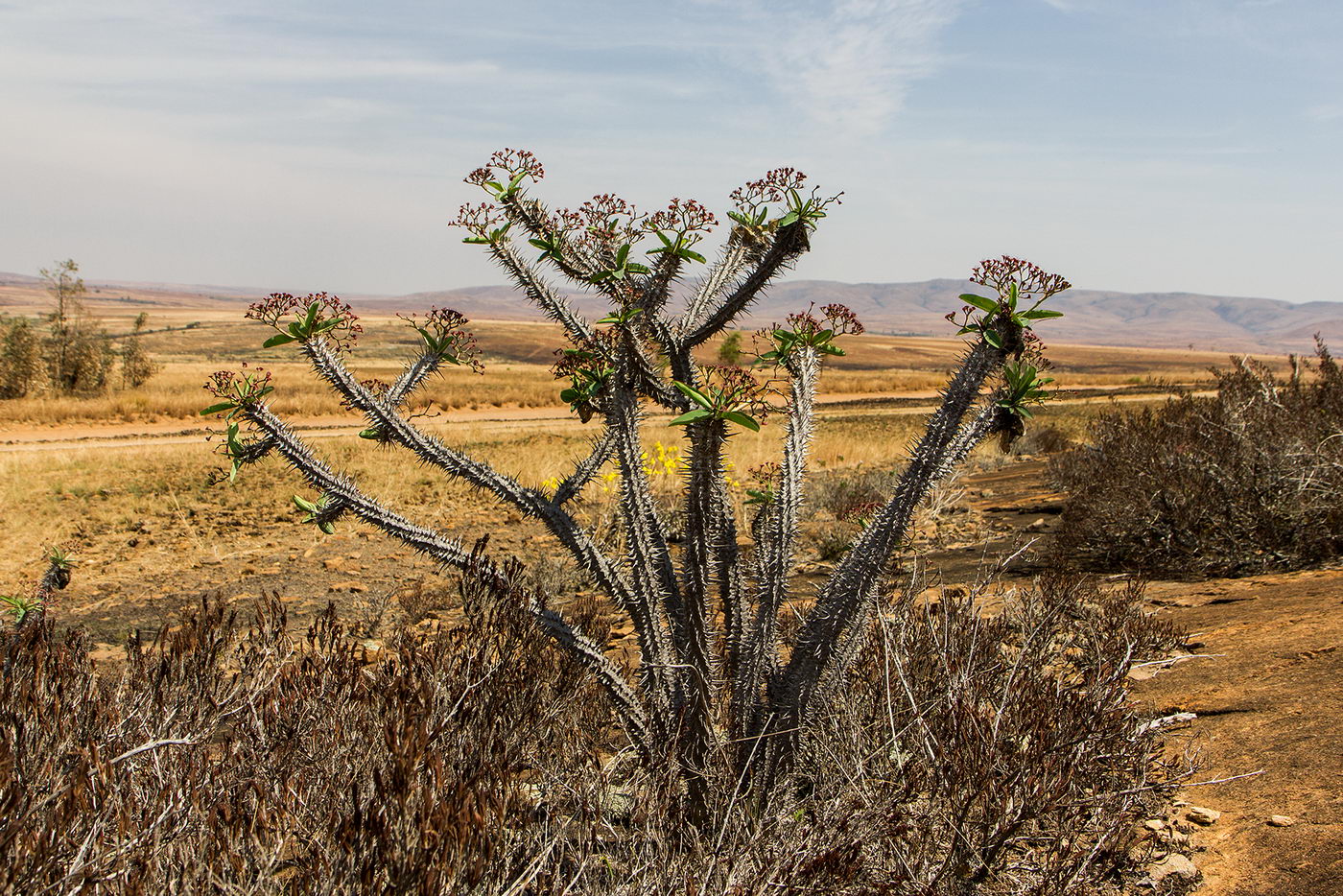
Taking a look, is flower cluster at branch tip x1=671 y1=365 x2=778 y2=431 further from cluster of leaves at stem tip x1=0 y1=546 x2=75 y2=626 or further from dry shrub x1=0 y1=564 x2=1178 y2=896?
cluster of leaves at stem tip x1=0 y1=546 x2=75 y2=626

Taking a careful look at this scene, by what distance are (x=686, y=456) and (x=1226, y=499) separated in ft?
17.0

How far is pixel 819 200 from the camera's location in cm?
296

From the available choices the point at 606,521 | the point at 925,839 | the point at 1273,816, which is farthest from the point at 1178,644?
the point at 606,521

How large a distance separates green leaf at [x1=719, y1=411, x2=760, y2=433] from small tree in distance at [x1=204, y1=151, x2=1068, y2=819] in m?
0.12

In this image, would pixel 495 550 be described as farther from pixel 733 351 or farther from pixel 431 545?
pixel 733 351

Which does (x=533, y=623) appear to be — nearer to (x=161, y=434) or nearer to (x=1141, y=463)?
(x=1141, y=463)

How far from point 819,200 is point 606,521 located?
766 cm

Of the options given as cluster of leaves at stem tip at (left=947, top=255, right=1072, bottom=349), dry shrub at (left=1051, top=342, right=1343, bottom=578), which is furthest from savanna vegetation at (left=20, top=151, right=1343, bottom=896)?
dry shrub at (left=1051, top=342, right=1343, bottom=578)

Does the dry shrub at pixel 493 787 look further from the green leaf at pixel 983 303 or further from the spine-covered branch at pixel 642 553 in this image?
the green leaf at pixel 983 303

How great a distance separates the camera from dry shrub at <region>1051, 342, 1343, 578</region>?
5.96 meters

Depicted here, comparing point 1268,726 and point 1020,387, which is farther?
point 1268,726

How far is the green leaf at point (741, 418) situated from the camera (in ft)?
8.09

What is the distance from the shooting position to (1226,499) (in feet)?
20.8

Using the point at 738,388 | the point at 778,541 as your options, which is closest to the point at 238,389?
the point at 738,388
